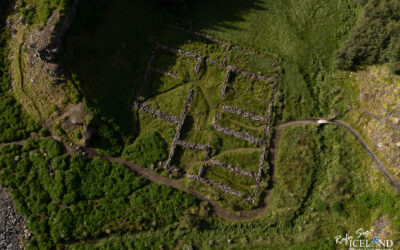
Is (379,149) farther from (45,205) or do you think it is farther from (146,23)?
(45,205)

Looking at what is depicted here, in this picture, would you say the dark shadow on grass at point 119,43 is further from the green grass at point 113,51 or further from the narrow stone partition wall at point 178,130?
the narrow stone partition wall at point 178,130

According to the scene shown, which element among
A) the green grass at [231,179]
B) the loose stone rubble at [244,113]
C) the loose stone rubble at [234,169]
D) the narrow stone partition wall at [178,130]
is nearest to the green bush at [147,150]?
the narrow stone partition wall at [178,130]

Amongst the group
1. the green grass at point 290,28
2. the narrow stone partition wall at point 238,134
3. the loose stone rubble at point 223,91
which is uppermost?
the green grass at point 290,28

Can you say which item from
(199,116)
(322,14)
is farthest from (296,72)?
(199,116)

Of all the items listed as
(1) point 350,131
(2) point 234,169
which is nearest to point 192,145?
(2) point 234,169

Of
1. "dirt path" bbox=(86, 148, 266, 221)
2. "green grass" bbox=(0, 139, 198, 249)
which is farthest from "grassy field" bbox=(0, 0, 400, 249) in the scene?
"dirt path" bbox=(86, 148, 266, 221)

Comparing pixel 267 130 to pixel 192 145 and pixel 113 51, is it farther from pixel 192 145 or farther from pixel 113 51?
pixel 113 51

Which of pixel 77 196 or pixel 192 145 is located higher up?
pixel 192 145

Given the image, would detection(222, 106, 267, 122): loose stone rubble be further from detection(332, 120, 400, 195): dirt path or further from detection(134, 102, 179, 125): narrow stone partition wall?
detection(332, 120, 400, 195): dirt path

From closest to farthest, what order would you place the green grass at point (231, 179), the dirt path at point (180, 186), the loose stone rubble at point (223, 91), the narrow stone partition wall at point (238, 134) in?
1. the dirt path at point (180, 186)
2. the green grass at point (231, 179)
3. the narrow stone partition wall at point (238, 134)
4. the loose stone rubble at point (223, 91)
